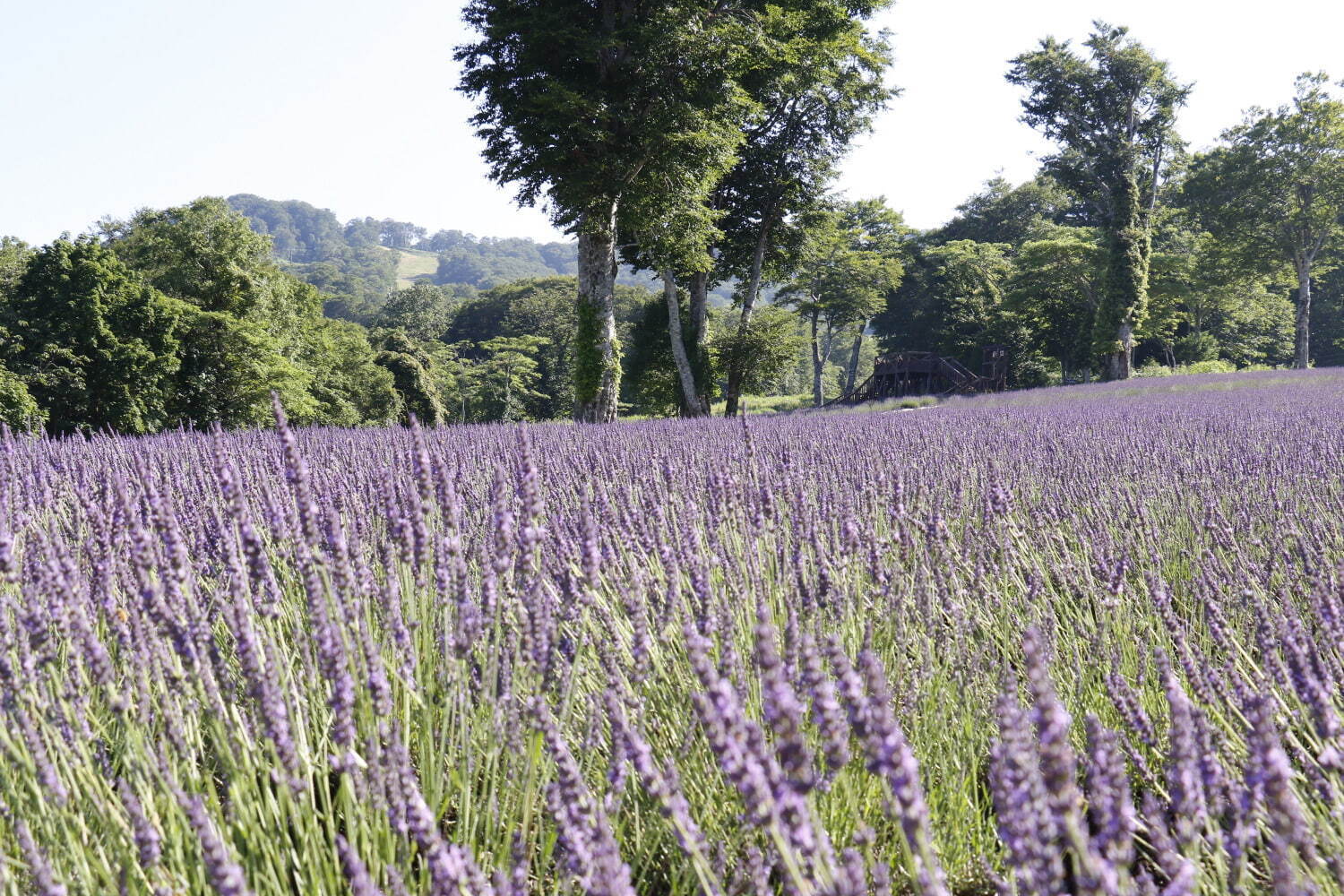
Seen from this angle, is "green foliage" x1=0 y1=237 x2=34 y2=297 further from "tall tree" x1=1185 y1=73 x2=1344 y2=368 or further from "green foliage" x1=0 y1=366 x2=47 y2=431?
"tall tree" x1=1185 y1=73 x2=1344 y2=368

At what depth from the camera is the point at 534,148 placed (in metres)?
13.9

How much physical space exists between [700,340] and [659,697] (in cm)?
2070

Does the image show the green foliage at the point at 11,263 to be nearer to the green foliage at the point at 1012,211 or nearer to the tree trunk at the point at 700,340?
the tree trunk at the point at 700,340

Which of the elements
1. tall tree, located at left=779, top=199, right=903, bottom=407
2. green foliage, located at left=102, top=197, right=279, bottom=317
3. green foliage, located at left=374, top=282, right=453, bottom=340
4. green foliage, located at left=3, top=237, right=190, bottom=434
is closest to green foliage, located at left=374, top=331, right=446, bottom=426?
green foliage, located at left=102, top=197, right=279, bottom=317

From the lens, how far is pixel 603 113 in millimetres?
12664

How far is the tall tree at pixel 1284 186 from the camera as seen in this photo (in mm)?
27484

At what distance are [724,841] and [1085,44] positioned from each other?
33041 mm

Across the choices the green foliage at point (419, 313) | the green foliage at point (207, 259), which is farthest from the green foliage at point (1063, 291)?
the green foliage at point (419, 313)

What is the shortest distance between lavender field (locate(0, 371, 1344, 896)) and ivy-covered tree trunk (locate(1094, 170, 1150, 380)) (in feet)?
90.1

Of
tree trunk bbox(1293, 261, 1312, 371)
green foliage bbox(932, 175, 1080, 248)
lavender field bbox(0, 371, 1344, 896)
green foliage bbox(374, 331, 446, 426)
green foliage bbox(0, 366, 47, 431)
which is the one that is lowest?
lavender field bbox(0, 371, 1344, 896)

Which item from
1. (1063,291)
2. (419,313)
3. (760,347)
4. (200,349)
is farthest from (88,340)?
(419,313)

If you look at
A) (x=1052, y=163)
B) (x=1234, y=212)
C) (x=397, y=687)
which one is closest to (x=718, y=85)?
(x=397, y=687)

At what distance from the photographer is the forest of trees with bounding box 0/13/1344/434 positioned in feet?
44.8

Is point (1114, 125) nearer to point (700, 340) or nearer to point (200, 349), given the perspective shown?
point (700, 340)
